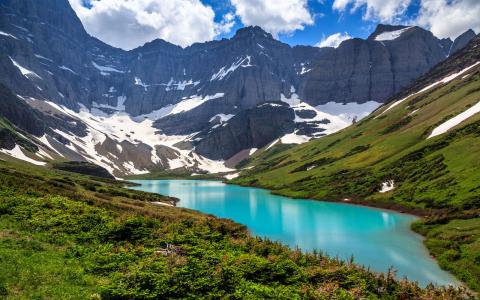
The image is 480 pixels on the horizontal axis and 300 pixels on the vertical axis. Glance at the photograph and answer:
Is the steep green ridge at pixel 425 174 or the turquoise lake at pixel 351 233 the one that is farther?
the steep green ridge at pixel 425 174

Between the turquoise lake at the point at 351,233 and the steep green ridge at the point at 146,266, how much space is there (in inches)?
646

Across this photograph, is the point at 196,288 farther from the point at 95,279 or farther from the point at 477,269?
the point at 477,269

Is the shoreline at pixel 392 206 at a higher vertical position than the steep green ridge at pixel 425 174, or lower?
lower

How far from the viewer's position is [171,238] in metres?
33.6

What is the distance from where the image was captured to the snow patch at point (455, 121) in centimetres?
13825

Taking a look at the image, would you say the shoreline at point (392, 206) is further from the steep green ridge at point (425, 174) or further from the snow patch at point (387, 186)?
the snow patch at point (387, 186)

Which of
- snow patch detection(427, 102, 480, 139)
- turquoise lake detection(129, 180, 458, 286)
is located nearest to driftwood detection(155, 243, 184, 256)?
turquoise lake detection(129, 180, 458, 286)

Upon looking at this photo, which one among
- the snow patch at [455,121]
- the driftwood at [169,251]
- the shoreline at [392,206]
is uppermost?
the snow patch at [455,121]

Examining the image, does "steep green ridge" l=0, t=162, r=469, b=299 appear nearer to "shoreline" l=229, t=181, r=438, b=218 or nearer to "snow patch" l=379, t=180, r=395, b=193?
"shoreline" l=229, t=181, r=438, b=218

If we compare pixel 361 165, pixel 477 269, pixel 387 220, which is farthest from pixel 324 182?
pixel 477 269

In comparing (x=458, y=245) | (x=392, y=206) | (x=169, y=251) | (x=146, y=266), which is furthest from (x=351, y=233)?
(x=146, y=266)

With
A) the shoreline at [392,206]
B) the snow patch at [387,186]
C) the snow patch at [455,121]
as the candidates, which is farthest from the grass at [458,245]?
the snow patch at [455,121]

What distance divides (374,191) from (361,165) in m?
37.4

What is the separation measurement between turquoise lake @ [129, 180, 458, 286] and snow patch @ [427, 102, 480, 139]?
51841 millimetres
